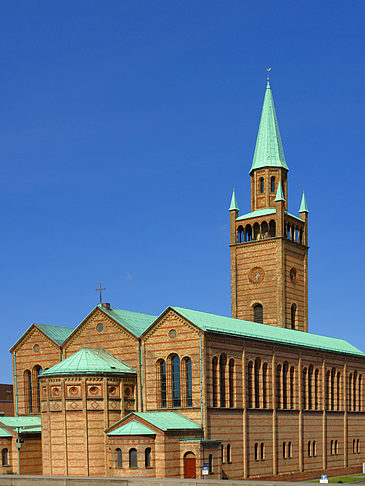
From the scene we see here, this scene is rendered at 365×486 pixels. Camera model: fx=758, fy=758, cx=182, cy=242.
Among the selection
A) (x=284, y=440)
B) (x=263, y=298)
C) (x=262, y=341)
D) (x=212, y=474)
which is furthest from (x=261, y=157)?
(x=212, y=474)

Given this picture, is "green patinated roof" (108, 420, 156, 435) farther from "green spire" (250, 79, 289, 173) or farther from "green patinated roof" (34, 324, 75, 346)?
"green spire" (250, 79, 289, 173)

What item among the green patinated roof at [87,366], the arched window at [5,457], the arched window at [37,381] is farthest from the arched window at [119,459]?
the arched window at [37,381]

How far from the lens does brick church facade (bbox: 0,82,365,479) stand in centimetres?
5472

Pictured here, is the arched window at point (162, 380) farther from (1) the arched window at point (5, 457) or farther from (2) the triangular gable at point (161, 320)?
(1) the arched window at point (5, 457)

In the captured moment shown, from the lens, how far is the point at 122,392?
57.9 meters

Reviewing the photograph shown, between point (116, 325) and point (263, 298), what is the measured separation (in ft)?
70.6

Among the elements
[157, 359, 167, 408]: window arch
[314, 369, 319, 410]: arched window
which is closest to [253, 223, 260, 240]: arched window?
[314, 369, 319, 410]: arched window

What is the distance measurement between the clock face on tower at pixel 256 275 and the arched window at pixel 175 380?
74.3ft

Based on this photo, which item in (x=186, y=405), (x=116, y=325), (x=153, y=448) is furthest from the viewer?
(x=116, y=325)

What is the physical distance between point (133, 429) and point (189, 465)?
485 cm

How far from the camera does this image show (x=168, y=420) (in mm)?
54688

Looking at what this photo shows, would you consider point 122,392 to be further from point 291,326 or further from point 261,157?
point 261,157

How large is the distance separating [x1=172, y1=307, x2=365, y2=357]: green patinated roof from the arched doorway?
30.1 ft

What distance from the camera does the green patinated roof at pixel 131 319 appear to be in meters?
62.0
